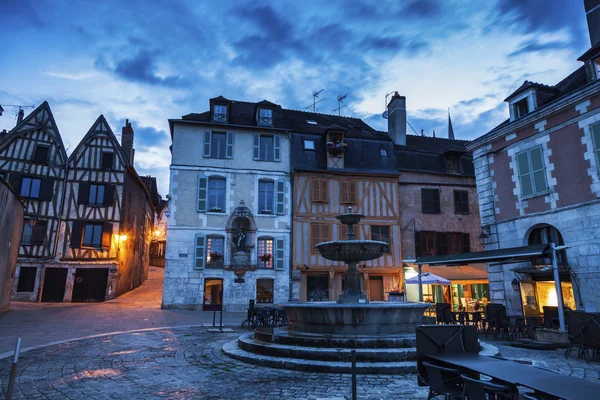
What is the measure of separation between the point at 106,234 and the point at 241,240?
7.99 metres

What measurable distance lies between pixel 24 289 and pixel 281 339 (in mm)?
19294

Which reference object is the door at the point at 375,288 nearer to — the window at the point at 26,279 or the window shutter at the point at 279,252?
the window shutter at the point at 279,252

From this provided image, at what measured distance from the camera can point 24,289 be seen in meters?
20.6

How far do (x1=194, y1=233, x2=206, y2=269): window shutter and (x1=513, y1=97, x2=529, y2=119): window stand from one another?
14.3m

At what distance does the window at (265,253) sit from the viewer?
20078mm

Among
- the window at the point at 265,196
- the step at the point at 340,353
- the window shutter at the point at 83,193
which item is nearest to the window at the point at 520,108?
the step at the point at 340,353

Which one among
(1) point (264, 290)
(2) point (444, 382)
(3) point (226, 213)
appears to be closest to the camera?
(2) point (444, 382)

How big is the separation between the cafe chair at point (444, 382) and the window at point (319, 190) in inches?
668

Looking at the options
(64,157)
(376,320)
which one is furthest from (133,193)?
(376,320)

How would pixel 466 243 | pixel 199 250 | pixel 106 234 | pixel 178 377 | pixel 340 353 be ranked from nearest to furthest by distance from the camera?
1. pixel 178 377
2. pixel 340 353
3. pixel 199 250
4. pixel 466 243
5. pixel 106 234

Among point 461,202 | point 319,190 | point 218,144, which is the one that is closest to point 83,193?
point 218,144

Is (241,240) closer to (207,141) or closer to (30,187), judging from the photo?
(207,141)

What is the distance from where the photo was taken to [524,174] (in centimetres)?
1239

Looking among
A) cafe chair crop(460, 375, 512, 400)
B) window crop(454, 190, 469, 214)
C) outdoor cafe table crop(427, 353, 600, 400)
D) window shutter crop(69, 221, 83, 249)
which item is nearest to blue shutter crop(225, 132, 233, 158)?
window shutter crop(69, 221, 83, 249)
